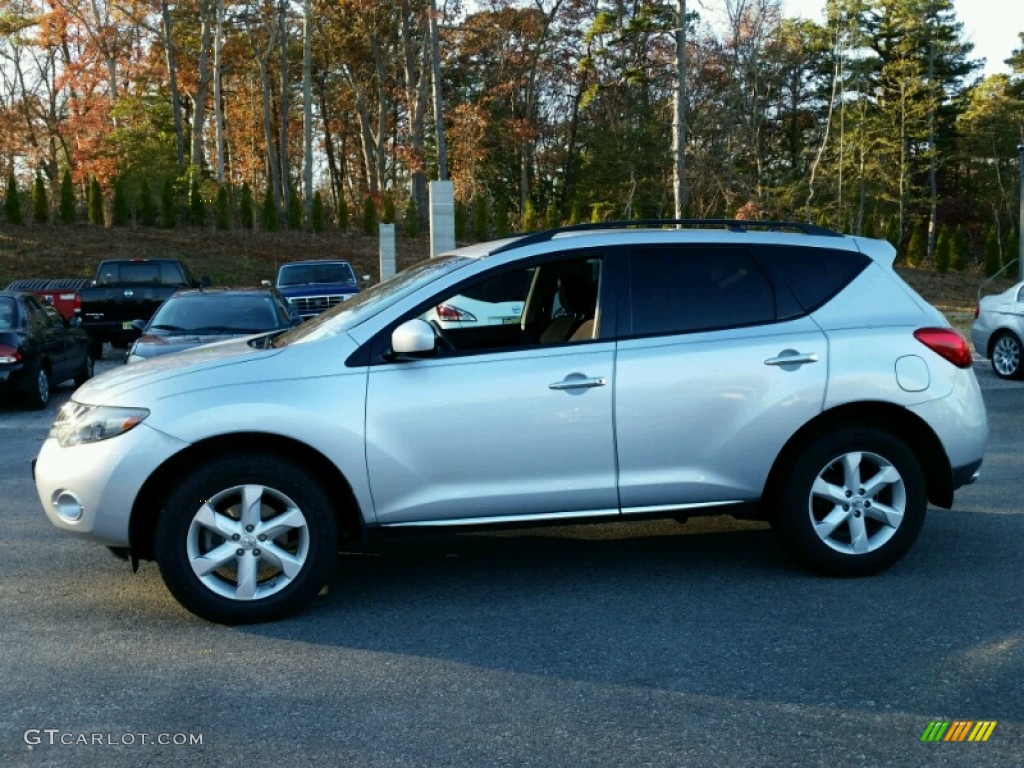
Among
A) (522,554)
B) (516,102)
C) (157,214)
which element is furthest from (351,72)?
(522,554)

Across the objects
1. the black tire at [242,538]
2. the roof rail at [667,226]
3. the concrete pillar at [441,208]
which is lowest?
the black tire at [242,538]

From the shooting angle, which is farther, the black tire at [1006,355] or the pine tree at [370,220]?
the pine tree at [370,220]

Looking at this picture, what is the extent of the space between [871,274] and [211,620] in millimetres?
3810

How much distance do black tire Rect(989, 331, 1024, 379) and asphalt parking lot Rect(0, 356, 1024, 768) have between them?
31.0 ft

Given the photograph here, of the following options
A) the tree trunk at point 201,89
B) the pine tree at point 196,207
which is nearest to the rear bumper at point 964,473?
the pine tree at point 196,207

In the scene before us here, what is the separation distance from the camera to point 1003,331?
15.9 metres

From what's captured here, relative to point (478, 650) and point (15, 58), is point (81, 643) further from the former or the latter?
point (15, 58)

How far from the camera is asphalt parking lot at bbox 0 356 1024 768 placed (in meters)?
4.05

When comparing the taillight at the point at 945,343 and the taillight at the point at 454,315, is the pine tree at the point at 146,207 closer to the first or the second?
the taillight at the point at 454,315

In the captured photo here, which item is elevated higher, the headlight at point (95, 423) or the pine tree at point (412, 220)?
the pine tree at point (412, 220)

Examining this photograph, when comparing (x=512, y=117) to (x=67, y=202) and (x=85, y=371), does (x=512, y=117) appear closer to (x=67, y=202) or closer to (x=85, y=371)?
(x=67, y=202)

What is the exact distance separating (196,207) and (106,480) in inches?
1540

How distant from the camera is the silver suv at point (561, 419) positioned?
5363mm

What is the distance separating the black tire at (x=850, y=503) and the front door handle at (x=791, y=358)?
1.32 ft
